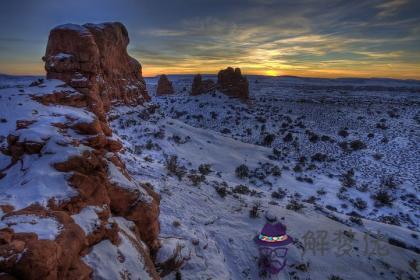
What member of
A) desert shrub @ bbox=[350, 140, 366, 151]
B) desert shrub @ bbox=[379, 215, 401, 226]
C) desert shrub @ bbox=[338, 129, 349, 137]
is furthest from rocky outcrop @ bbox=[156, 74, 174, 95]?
desert shrub @ bbox=[379, 215, 401, 226]

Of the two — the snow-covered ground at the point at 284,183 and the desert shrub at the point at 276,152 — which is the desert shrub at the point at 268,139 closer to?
the snow-covered ground at the point at 284,183

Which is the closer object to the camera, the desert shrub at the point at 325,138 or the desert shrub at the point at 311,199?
the desert shrub at the point at 311,199

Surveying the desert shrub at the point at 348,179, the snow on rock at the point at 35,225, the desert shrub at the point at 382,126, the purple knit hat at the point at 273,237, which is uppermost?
the snow on rock at the point at 35,225

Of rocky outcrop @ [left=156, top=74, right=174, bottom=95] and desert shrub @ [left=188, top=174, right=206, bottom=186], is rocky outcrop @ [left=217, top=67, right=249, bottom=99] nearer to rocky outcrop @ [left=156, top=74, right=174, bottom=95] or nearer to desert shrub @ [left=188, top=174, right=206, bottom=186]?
rocky outcrop @ [left=156, top=74, right=174, bottom=95]

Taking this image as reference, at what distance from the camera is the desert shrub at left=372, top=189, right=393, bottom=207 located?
58.1 feet

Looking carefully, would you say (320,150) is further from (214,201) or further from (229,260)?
(229,260)

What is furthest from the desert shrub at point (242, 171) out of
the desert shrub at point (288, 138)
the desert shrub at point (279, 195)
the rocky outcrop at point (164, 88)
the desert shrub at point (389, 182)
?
the rocky outcrop at point (164, 88)

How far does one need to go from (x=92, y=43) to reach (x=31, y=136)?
9.80 m

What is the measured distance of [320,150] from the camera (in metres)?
27.9

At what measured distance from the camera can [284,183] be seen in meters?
20.4

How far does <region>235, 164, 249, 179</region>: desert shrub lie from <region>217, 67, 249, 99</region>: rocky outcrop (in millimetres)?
28518

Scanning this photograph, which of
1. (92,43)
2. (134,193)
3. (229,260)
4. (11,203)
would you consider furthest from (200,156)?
(11,203)

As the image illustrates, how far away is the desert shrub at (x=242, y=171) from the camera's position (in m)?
21.1

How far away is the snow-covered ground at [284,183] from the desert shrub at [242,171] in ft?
1.00
